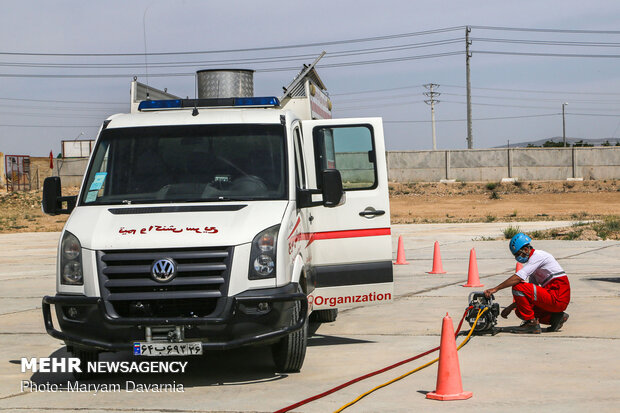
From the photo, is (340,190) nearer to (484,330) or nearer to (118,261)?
(118,261)

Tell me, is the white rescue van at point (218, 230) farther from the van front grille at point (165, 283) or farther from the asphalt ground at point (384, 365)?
the asphalt ground at point (384, 365)

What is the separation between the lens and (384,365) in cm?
863

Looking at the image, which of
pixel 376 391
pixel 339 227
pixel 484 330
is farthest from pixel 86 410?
pixel 484 330

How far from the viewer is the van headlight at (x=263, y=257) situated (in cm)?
750

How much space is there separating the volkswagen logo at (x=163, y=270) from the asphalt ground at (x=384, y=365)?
1001mm

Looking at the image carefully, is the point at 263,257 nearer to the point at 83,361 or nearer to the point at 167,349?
the point at 167,349

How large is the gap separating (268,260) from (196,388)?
1.32 metres

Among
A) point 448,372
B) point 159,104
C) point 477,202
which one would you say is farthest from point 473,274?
point 477,202

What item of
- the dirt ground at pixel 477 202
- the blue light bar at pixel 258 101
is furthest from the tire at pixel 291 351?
the dirt ground at pixel 477 202

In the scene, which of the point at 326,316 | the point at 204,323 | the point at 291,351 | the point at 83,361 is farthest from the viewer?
the point at 326,316

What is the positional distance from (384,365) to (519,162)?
53543mm

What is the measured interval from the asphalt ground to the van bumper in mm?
465

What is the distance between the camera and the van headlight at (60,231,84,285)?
761 cm

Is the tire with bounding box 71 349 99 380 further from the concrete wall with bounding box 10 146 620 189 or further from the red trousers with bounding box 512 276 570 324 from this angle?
the concrete wall with bounding box 10 146 620 189
